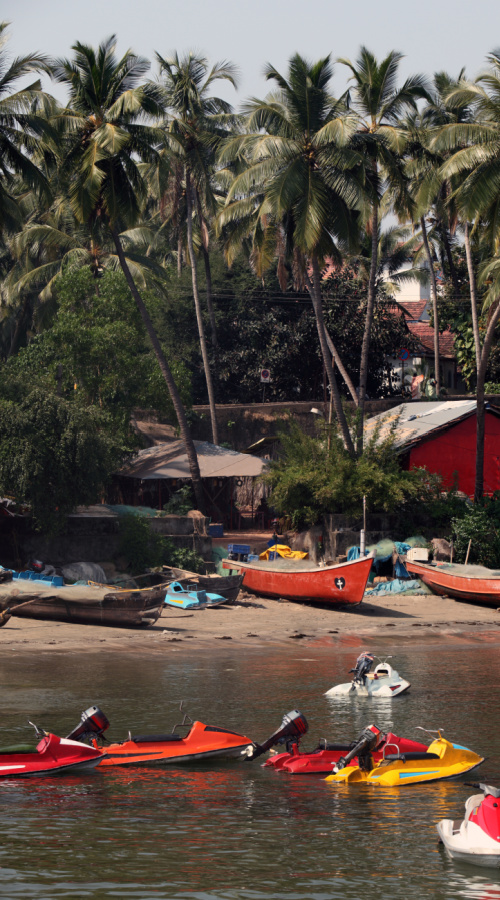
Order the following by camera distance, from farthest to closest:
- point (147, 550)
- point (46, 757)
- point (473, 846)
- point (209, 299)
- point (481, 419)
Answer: point (209, 299), point (481, 419), point (147, 550), point (46, 757), point (473, 846)

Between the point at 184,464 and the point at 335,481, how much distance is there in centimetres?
735

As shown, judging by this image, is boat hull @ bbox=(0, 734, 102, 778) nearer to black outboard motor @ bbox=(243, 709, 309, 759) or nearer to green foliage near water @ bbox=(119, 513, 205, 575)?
black outboard motor @ bbox=(243, 709, 309, 759)

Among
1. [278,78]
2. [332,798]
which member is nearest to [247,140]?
[278,78]

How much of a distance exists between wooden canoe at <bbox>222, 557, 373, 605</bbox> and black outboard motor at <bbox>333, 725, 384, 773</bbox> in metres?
12.1

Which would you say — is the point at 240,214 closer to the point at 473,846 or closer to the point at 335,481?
the point at 335,481

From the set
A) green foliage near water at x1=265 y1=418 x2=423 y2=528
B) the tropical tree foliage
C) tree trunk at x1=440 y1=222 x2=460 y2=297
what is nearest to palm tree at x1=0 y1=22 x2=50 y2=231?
the tropical tree foliage

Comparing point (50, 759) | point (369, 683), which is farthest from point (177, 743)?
point (369, 683)

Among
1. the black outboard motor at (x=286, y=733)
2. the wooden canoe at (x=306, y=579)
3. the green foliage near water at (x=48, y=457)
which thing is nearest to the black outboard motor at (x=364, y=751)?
the black outboard motor at (x=286, y=733)

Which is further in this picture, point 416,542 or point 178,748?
point 416,542

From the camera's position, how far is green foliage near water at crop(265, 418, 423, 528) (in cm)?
2945

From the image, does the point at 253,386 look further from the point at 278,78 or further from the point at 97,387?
the point at 278,78

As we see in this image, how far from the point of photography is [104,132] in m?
27.7

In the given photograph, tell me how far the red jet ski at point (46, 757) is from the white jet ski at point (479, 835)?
191 inches

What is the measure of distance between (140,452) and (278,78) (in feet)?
49.8
